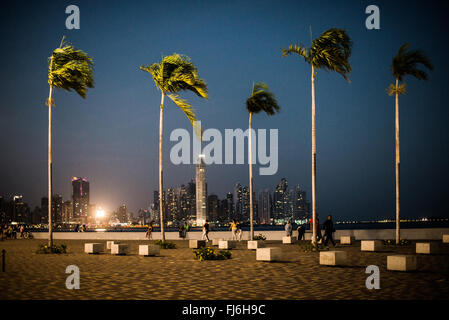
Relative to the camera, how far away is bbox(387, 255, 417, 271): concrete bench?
13.9 meters

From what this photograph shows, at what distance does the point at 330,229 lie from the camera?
998 inches

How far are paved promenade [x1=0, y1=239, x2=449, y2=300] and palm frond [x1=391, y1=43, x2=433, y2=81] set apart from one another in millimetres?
12845

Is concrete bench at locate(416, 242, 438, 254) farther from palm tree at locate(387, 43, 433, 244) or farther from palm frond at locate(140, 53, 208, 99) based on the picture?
palm frond at locate(140, 53, 208, 99)

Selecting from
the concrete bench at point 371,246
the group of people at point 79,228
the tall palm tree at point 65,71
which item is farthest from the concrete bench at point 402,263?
the group of people at point 79,228

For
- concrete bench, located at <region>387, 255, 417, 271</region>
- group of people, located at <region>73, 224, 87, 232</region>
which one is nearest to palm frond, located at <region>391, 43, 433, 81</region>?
concrete bench, located at <region>387, 255, 417, 271</region>

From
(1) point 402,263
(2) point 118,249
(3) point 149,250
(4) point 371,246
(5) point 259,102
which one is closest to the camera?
(1) point 402,263

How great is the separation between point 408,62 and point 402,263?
16206 millimetres

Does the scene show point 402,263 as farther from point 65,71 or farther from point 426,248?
point 65,71

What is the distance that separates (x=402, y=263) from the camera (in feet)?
45.6

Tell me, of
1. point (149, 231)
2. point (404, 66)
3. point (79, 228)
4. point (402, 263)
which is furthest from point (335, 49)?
point (79, 228)

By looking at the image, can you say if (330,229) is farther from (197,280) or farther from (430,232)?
(197,280)
